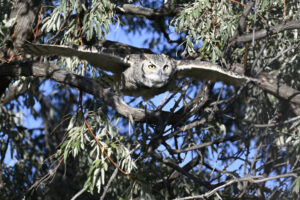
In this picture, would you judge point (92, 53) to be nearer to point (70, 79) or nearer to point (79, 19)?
point (70, 79)

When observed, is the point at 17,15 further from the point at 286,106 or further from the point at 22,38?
the point at 286,106

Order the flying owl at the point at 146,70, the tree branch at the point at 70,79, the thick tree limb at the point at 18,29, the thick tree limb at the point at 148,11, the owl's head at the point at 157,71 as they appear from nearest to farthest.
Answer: the tree branch at the point at 70,79 → the thick tree limb at the point at 18,29 → the flying owl at the point at 146,70 → the owl's head at the point at 157,71 → the thick tree limb at the point at 148,11

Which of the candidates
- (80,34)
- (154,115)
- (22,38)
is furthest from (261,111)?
(22,38)

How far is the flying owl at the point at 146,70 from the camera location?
381 cm

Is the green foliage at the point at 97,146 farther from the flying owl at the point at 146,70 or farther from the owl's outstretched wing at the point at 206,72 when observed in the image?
the owl's outstretched wing at the point at 206,72

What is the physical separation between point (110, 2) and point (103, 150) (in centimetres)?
139

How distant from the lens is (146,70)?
13.6 feet

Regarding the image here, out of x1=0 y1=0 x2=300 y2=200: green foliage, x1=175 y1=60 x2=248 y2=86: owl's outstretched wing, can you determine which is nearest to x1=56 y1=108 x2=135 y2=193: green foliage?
x1=0 y1=0 x2=300 y2=200: green foliage

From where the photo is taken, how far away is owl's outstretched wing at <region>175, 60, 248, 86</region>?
12.5ft

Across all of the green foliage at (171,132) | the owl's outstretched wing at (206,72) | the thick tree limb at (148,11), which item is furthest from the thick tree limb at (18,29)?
the owl's outstretched wing at (206,72)

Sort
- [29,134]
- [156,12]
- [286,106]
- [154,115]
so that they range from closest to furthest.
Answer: [154,115] → [286,106] → [156,12] → [29,134]

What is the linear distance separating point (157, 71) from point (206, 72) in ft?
1.47

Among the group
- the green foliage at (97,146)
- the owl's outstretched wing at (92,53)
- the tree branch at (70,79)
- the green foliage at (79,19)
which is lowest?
the green foliage at (97,146)

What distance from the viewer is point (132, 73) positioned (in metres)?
4.16
